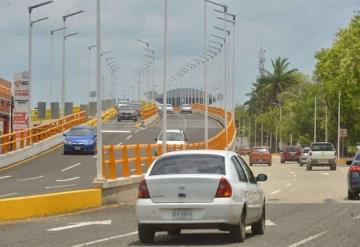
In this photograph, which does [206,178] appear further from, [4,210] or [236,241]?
[4,210]

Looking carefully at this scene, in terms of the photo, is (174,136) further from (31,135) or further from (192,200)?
(192,200)

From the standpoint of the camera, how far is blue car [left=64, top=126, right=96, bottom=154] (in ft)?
186

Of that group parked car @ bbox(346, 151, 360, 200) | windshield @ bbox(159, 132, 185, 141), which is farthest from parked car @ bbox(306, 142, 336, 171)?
parked car @ bbox(346, 151, 360, 200)

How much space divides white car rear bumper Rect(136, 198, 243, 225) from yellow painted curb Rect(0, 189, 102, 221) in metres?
6.46

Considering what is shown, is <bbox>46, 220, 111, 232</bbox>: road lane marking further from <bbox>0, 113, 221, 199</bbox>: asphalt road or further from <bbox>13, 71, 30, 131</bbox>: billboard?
<bbox>13, 71, 30, 131</bbox>: billboard

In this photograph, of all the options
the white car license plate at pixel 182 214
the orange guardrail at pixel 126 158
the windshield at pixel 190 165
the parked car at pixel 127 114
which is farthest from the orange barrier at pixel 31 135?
the white car license plate at pixel 182 214

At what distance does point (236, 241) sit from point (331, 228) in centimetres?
355

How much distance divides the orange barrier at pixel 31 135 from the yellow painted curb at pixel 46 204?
2372cm

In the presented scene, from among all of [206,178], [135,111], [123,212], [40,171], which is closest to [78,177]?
[40,171]

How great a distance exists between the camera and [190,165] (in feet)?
53.4

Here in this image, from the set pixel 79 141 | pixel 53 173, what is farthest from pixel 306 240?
pixel 79 141

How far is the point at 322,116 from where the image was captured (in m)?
138

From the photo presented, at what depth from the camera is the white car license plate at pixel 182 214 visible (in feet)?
51.2

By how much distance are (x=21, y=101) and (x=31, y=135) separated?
11.1 ft
